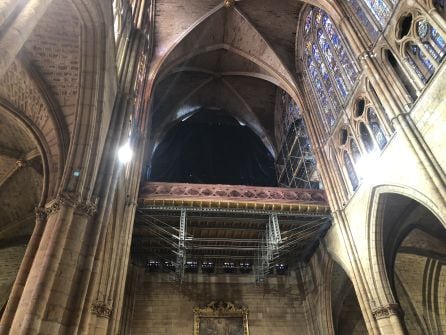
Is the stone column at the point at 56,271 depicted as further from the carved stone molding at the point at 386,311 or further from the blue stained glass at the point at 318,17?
the blue stained glass at the point at 318,17

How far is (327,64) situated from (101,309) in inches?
448

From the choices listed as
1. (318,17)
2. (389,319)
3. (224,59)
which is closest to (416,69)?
(389,319)

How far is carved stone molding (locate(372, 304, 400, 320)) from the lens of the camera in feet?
Result: 30.9

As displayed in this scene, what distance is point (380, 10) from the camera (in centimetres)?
1045

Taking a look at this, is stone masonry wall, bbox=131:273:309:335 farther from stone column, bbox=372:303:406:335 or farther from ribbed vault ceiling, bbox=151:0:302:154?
ribbed vault ceiling, bbox=151:0:302:154

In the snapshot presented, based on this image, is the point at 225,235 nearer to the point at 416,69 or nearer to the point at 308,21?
the point at 416,69

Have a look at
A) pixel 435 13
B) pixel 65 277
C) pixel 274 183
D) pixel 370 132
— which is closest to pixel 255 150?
pixel 274 183

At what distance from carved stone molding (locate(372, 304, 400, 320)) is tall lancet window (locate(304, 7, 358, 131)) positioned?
658cm

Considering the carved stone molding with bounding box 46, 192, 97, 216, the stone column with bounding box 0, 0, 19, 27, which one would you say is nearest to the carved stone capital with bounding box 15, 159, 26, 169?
the carved stone molding with bounding box 46, 192, 97, 216

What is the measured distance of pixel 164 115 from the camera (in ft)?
65.6

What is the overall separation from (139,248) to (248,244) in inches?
181

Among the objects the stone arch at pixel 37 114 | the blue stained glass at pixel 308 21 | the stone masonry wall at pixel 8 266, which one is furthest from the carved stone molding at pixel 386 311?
the stone masonry wall at pixel 8 266

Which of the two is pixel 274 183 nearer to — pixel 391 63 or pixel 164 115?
pixel 164 115

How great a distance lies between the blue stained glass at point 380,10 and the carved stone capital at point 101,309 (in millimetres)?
10798
